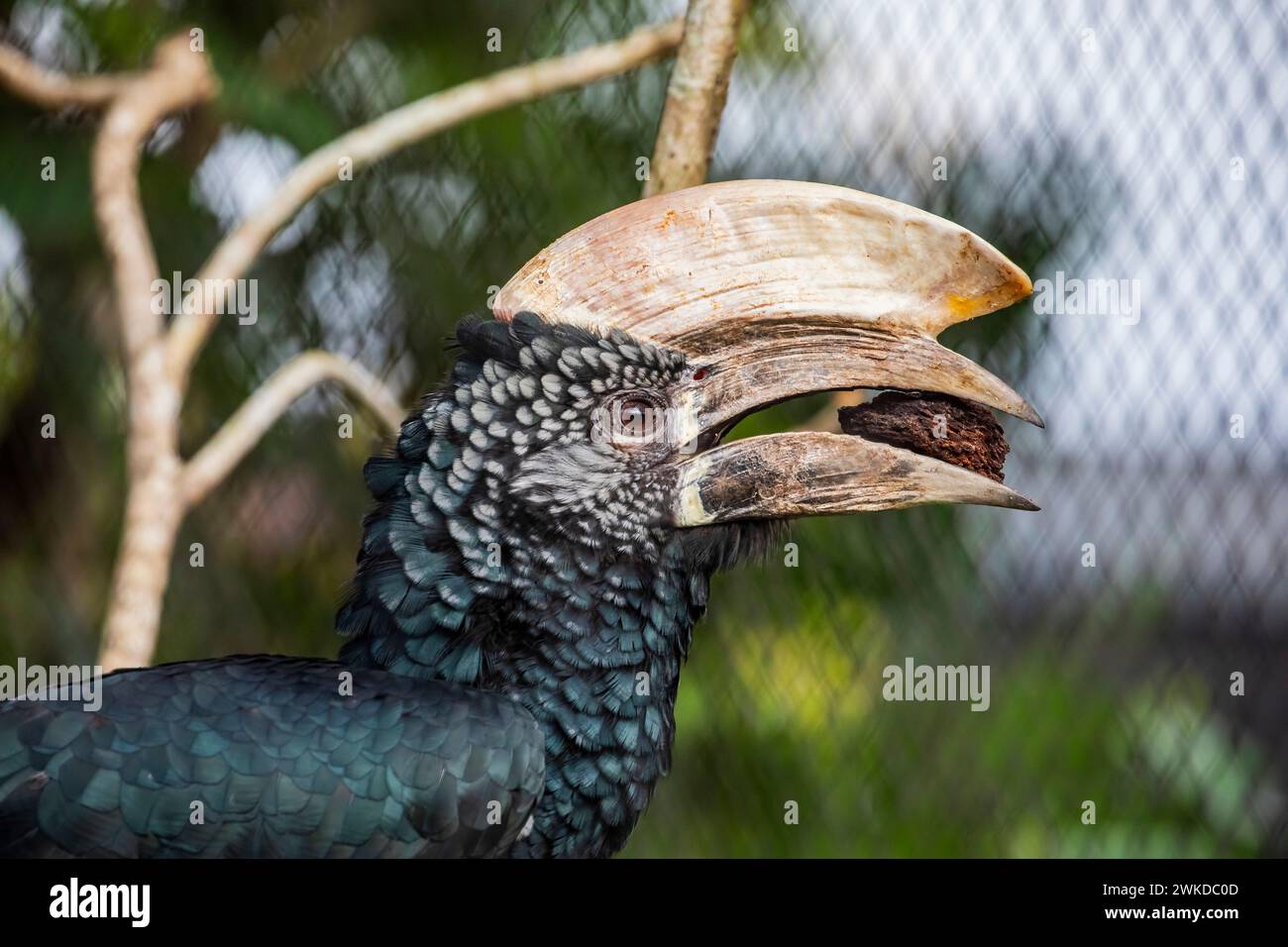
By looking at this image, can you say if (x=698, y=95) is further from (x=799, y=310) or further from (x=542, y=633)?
(x=542, y=633)

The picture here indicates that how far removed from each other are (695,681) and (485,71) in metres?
1.32

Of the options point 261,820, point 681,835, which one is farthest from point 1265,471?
point 261,820

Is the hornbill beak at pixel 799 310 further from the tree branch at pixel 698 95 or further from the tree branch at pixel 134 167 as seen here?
the tree branch at pixel 134 167

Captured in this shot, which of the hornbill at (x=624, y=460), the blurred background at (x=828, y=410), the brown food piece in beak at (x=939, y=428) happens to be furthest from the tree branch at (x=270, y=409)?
the brown food piece in beak at (x=939, y=428)

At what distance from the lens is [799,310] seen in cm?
131

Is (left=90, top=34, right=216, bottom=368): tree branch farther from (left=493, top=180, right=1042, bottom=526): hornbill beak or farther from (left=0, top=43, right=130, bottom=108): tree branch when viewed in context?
(left=493, top=180, right=1042, bottom=526): hornbill beak

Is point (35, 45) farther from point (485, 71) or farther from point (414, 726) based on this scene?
point (414, 726)

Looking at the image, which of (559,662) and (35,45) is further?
(35,45)

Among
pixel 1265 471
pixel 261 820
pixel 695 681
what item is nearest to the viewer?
pixel 261 820

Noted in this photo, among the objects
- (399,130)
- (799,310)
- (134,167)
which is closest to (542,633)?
(799,310)

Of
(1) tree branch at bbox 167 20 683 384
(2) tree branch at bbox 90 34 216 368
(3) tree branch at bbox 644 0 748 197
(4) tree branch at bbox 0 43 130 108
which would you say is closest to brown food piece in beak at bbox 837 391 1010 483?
(3) tree branch at bbox 644 0 748 197
